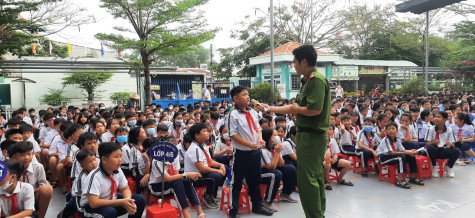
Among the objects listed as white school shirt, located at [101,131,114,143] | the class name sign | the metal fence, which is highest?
the metal fence

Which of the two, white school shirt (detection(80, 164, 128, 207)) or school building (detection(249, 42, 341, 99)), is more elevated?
school building (detection(249, 42, 341, 99))

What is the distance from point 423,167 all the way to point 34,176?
5.86 metres

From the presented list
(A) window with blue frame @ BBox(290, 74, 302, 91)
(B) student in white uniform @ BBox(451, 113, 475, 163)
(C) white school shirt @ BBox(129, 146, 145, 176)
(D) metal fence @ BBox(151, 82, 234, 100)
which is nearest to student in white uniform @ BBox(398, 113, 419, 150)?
(B) student in white uniform @ BBox(451, 113, 475, 163)

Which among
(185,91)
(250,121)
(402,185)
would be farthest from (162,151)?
(185,91)

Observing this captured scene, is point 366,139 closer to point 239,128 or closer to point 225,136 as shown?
point 225,136

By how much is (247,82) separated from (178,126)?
43.9 feet

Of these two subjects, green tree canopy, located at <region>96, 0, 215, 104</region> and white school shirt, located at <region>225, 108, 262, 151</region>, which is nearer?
white school shirt, located at <region>225, 108, 262, 151</region>

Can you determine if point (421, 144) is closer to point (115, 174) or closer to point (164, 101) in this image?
point (115, 174)

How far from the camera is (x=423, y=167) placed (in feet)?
19.2

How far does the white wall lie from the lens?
17.1m

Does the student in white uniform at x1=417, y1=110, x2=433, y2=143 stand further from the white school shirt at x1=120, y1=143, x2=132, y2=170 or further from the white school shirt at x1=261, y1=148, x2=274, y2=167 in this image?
the white school shirt at x1=120, y1=143, x2=132, y2=170

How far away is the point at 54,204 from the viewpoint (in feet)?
15.8

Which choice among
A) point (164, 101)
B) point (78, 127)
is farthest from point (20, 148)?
point (164, 101)

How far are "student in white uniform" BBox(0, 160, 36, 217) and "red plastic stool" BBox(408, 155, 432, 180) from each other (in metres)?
5.47
